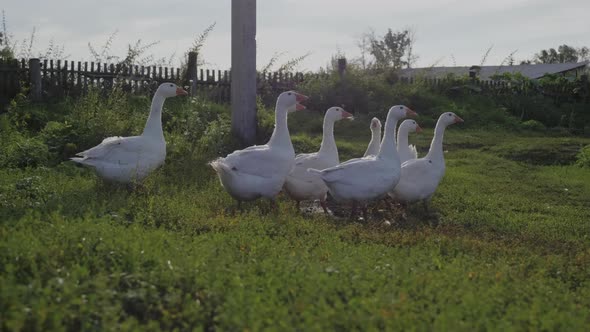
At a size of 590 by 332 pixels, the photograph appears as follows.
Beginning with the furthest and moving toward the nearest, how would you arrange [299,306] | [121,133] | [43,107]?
1. [43,107]
2. [121,133]
3. [299,306]

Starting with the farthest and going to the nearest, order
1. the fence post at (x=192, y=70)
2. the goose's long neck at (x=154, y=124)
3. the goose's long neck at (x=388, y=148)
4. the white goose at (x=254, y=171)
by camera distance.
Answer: the fence post at (x=192, y=70)
the goose's long neck at (x=154, y=124)
the goose's long neck at (x=388, y=148)
the white goose at (x=254, y=171)

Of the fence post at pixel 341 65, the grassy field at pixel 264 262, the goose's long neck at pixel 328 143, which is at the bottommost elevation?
the grassy field at pixel 264 262

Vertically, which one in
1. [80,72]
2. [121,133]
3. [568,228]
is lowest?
[568,228]

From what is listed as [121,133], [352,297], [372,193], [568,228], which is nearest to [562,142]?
[568,228]

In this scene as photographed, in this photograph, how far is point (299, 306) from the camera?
379 centimetres

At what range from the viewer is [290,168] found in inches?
314

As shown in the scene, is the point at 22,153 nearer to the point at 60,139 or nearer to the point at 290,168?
the point at 60,139

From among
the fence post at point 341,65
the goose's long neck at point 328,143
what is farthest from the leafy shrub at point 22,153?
the fence post at point 341,65

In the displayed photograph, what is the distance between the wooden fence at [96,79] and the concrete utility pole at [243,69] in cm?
349

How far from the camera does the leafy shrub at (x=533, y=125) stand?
61.4 feet

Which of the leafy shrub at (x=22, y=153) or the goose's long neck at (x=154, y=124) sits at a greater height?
the goose's long neck at (x=154, y=124)

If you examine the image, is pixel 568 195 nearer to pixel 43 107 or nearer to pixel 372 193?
pixel 372 193

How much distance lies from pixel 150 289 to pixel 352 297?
1247 millimetres

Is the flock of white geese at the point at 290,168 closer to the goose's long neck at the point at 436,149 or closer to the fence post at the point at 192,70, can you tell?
the goose's long neck at the point at 436,149
